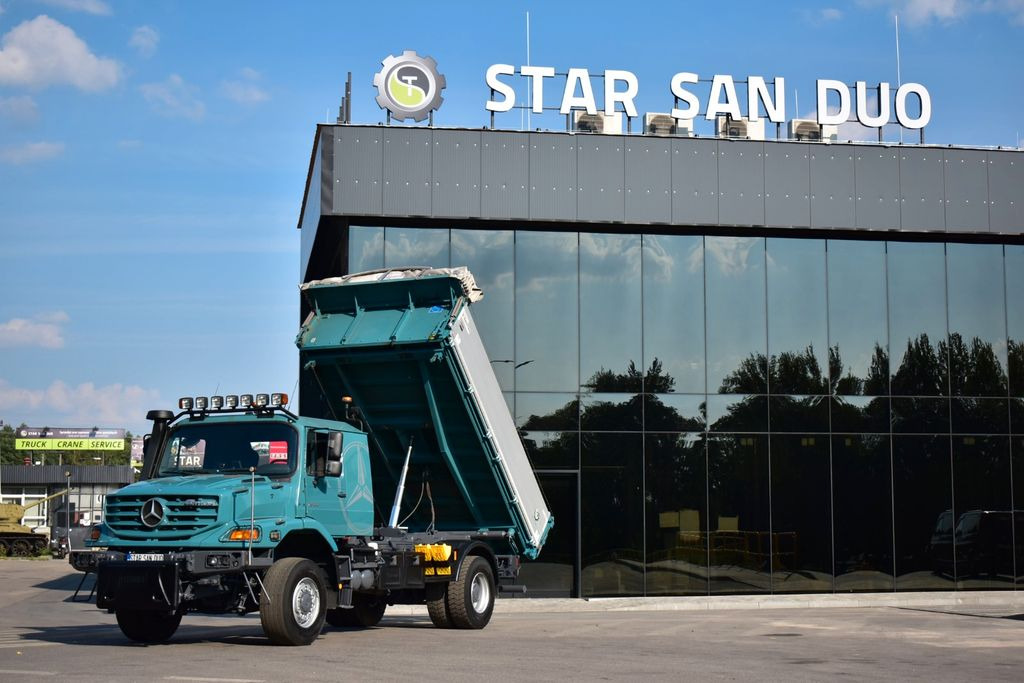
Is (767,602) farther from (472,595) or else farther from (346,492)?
(346,492)

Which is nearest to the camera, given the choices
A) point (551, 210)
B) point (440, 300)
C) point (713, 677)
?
point (713, 677)

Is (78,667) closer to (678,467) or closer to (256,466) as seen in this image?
(256,466)

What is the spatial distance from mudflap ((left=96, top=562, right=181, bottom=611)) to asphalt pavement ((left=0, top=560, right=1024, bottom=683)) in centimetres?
56

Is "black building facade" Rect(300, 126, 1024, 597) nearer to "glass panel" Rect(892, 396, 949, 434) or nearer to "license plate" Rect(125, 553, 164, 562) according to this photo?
"glass panel" Rect(892, 396, 949, 434)

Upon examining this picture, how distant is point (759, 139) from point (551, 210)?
500cm

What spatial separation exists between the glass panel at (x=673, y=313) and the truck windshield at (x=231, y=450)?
12.7 meters

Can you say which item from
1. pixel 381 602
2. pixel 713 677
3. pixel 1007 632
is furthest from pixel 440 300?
pixel 1007 632

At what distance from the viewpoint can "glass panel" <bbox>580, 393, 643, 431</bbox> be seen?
25.3 meters

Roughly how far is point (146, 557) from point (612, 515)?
1389cm

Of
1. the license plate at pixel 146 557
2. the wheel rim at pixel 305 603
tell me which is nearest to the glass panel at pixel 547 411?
the wheel rim at pixel 305 603

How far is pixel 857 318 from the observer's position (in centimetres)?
2658

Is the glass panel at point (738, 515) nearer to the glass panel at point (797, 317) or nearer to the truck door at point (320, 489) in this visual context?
the glass panel at point (797, 317)

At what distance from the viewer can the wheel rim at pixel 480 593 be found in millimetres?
16891

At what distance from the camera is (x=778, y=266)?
86.9 ft
